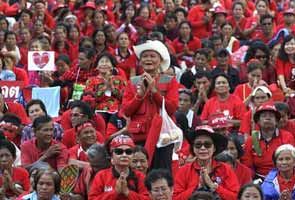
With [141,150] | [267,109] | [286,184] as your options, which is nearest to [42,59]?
[267,109]

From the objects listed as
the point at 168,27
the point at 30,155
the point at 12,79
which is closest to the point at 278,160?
the point at 30,155

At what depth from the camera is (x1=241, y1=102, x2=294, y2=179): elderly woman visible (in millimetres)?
12375

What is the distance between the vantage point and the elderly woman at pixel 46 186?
1037 cm

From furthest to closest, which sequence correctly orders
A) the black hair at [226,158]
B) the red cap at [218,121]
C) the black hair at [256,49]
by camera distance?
the black hair at [256,49] → the red cap at [218,121] → the black hair at [226,158]

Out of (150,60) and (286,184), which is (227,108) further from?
(150,60)

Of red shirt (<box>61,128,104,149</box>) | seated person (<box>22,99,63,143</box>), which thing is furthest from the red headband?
red shirt (<box>61,128,104,149</box>)

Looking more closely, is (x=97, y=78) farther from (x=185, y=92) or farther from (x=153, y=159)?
(x=153, y=159)

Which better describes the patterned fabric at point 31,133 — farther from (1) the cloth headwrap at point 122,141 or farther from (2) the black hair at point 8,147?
(1) the cloth headwrap at point 122,141

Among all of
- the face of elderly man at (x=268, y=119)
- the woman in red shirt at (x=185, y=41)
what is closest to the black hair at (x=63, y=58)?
the woman in red shirt at (x=185, y=41)

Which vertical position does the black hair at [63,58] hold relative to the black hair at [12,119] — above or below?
above

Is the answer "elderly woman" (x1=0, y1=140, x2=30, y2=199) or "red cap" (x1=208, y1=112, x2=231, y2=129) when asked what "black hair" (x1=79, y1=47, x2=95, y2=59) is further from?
"elderly woman" (x1=0, y1=140, x2=30, y2=199)

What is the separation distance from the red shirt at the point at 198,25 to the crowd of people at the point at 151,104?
3 cm

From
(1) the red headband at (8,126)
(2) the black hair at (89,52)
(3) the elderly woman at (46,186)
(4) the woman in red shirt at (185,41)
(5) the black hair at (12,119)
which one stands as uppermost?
(4) the woman in red shirt at (185,41)

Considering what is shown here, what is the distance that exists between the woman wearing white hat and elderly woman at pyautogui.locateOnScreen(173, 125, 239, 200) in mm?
490
